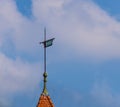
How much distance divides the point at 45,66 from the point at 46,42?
2.79 metres

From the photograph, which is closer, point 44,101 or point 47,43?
point 44,101

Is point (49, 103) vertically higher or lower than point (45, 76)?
lower

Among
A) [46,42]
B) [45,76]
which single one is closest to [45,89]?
[45,76]

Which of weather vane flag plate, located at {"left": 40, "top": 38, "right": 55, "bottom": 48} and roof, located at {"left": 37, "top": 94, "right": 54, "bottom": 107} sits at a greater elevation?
weather vane flag plate, located at {"left": 40, "top": 38, "right": 55, "bottom": 48}

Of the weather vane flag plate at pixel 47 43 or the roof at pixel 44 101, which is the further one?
the weather vane flag plate at pixel 47 43

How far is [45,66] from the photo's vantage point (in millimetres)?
31719

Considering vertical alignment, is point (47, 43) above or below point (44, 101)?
above

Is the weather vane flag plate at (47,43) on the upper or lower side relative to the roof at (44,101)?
upper

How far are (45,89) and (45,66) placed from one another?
2340mm

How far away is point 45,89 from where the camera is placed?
3111 centimetres

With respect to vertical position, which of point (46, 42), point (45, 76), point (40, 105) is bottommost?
point (40, 105)

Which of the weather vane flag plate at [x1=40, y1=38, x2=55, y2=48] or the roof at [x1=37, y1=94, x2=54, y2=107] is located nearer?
the roof at [x1=37, y1=94, x2=54, y2=107]

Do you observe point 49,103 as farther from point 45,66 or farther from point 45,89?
point 45,66

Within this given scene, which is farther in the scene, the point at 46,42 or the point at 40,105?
the point at 46,42
